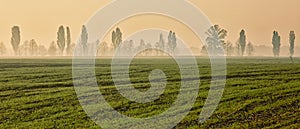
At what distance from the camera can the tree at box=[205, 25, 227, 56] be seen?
157m

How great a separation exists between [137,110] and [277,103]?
12.4m

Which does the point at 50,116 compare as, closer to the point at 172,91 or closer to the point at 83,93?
the point at 83,93

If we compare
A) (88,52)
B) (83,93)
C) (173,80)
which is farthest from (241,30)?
(83,93)

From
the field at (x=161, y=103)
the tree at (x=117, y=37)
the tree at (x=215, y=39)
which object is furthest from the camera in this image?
the tree at (x=117, y=37)

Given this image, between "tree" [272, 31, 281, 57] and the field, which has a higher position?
"tree" [272, 31, 281, 57]

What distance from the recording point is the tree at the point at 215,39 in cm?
15700

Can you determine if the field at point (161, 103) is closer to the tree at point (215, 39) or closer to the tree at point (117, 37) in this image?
the tree at point (215, 39)

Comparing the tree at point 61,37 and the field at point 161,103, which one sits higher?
the tree at point 61,37

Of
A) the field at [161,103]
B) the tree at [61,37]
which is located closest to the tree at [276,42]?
the tree at [61,37]

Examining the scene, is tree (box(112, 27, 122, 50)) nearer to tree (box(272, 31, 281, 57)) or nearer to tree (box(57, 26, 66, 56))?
tree (box(57, 26, 66, 56))

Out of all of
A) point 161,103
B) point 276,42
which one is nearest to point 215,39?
point 276,42

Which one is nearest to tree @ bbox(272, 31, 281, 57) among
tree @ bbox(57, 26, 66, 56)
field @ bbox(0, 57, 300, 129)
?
tree @ bbox(57, 26, 66, 56)

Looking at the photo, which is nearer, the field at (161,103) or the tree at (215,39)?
the field at (161,103)

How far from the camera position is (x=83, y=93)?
48.3m
